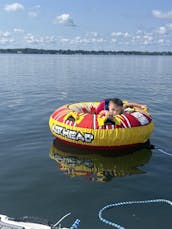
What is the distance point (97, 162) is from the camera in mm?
7441

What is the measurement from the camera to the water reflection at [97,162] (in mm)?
6836

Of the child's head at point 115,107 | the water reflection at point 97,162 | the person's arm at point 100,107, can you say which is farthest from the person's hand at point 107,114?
the water reflection at point 97,162

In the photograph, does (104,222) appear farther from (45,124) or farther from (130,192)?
(45,124)

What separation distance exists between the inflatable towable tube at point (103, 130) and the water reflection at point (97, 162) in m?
0.21

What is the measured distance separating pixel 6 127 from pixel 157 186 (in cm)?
530

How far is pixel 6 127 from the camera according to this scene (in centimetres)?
1000

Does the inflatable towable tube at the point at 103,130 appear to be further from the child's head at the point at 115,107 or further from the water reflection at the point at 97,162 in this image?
the child's head at the point at 115,107

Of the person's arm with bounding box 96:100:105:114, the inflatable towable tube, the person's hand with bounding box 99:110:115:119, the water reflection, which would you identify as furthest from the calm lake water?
the person's arm with bounding box 96:100:105:114

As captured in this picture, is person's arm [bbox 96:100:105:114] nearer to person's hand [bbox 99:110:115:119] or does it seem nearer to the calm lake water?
person's hand [bbox 99:110:115:119]

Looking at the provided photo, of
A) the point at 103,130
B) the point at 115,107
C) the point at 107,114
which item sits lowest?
the point at 103,130

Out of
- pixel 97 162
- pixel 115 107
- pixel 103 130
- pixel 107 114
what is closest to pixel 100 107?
pixel 115 107

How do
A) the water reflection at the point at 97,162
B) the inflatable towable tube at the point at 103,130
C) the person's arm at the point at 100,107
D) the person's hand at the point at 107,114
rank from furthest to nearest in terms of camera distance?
the person's arm at the point at 100,107
the person's hand at the point at 107,114
the inflatable towable tube at the point at 103,130
the water reflection at the point at 97,162

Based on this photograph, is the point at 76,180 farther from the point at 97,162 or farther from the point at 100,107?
the point at 100,107

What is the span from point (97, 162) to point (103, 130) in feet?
2.34
